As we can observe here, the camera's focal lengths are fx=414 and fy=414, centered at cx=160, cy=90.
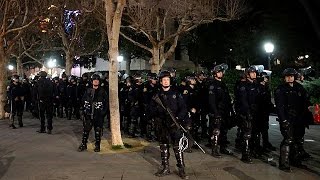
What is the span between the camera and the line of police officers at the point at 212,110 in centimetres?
793

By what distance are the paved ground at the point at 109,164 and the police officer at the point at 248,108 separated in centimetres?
39

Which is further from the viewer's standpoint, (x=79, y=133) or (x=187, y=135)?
(x=79, y=133)

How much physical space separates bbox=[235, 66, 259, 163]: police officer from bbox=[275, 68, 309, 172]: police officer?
0.90 m

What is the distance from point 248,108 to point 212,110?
0.94 metres

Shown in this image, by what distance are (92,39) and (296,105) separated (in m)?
28.8

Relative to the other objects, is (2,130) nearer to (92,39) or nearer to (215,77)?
(215,77)

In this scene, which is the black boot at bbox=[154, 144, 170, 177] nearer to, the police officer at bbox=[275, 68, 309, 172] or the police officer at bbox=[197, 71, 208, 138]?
the police officer at bbox=[275, 68, 309, 172]

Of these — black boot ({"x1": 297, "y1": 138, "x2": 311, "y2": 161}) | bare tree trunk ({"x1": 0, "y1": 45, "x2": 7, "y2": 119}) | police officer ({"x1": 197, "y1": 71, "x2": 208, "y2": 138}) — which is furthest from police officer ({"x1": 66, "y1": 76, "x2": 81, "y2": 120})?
black boot ({"x1": 297, "y1": 138, "x2": 311, "y2": 161})

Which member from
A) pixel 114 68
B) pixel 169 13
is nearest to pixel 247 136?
pixel 114 68

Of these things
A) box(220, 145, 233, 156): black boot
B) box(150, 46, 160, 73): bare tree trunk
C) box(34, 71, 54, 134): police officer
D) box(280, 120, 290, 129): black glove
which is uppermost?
box(150, 46, 160, 73): bare tree trunk

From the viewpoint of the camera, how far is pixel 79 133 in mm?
13844

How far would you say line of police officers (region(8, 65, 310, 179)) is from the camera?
793 cm

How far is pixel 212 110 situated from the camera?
9672 millimetres

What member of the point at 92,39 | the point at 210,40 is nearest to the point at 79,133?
the point at 92,39
